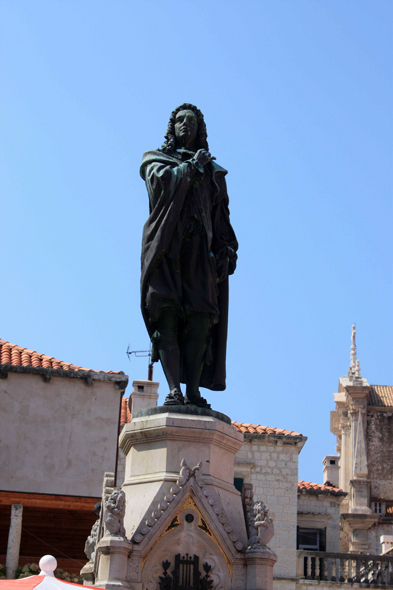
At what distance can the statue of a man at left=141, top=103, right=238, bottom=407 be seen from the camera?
285 inches

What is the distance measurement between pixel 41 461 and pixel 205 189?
1688 centimetres

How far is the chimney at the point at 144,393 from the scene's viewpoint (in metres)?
27.0

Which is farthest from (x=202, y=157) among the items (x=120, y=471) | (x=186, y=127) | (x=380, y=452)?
(x=380, y=452)

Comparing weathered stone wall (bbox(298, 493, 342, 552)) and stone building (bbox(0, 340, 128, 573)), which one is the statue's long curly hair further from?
weathered stone wall (bbox(298, 493, 342, 552))

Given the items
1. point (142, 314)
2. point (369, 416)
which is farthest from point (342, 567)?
point (369, 416)

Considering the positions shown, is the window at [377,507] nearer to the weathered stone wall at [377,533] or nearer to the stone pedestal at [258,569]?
the weathered stone wall at [377,533]

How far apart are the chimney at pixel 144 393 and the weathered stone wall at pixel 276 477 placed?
3.70 m

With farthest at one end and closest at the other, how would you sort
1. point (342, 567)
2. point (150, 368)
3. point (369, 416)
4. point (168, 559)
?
1. point (369, 416)
2. point (150, 368)
3. point (342, 567)
4. point (168, 559)

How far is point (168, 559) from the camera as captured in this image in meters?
6.27

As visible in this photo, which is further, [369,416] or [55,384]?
[369,416]

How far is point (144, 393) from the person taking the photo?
27.4 metres

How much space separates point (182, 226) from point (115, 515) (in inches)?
104

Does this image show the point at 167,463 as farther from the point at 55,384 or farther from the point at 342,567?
the point at 342,567

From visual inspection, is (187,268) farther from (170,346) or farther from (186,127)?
(186,127)
